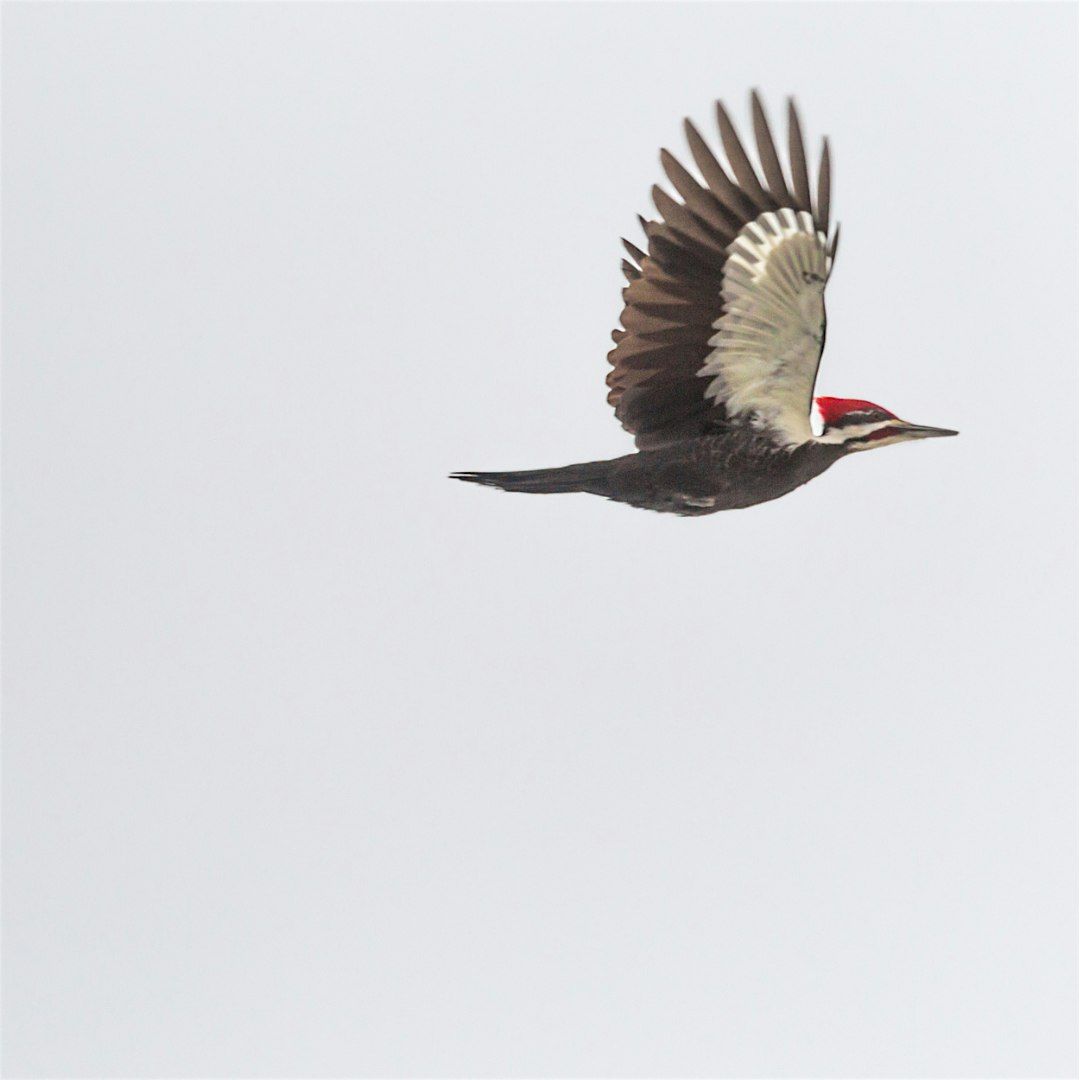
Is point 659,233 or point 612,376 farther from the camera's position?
point 612,376

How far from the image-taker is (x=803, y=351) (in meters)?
8.78

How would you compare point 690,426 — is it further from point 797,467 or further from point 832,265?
point 832,265


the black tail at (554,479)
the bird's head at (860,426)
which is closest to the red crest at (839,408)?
the bird's head at (860,426)

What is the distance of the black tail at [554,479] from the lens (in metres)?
9.24

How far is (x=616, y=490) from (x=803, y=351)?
3.94 ft

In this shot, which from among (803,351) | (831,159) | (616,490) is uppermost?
(831,159)

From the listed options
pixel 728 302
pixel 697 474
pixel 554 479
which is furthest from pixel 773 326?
pixel 554 479

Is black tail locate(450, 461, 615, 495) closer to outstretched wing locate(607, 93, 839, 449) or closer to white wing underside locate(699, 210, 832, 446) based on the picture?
outstretched wing locate(607, 93, 839, 449)

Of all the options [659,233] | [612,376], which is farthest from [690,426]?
[659,233]

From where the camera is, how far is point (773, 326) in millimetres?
8688

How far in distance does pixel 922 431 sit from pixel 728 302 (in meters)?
1.36

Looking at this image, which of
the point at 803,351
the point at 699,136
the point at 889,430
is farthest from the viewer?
the point at 889,430

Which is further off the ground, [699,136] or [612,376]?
[699,136]

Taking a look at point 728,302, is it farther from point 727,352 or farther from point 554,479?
point 554,479
